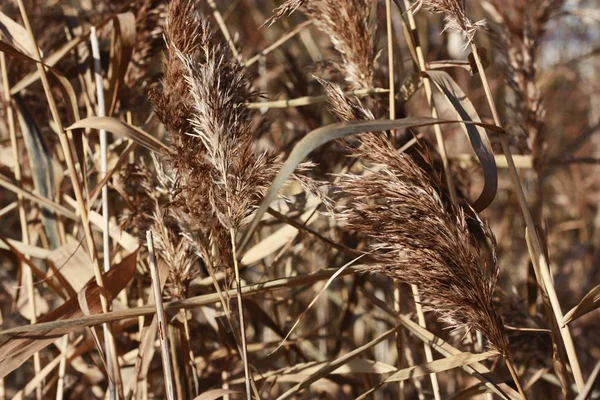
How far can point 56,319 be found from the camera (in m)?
1.21

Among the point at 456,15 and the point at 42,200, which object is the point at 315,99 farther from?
the point at 42,200

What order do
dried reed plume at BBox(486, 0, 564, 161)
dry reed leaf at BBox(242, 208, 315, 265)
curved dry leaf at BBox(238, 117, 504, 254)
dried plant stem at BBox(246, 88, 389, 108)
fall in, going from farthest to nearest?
dried reed plume at BBox(486, 0, 564, 161) → dry reed leaf at BBox(242, 208, 315, 265) → dried plant stem at BBox(246, 88, 389, 108) → curved dry leaf at BBox(238, 117, 504, 254)

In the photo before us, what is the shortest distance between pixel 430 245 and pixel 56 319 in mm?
692

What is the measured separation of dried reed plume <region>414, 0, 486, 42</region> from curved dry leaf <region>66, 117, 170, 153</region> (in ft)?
1.64

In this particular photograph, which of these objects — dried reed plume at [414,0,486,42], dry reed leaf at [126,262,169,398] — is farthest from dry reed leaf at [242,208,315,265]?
dried reed plume at [414,0,486,42]

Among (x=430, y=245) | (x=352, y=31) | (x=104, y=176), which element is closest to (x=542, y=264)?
(x=430, y=245)

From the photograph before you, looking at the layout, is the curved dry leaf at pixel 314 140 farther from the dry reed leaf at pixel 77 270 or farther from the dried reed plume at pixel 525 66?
the dried reed plume at pixel 525 66

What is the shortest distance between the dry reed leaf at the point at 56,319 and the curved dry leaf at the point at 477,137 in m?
0.68

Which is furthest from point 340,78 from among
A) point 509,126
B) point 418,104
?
point 418,104

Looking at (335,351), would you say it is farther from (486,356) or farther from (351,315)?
(486,356)

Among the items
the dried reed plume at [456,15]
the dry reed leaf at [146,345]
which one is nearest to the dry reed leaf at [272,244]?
the dry reed leaf at [146,345]

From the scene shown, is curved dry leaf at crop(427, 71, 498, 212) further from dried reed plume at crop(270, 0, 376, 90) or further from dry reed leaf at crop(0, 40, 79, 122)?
dry reed leaf at crop(0, 40, 79, 122)

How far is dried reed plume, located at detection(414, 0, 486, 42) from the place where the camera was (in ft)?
3.51

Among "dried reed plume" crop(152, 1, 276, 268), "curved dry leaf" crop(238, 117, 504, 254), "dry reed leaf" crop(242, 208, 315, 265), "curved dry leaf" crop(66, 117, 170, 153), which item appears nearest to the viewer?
"curved dry leaf" crop(238, 117, 504, 254)
